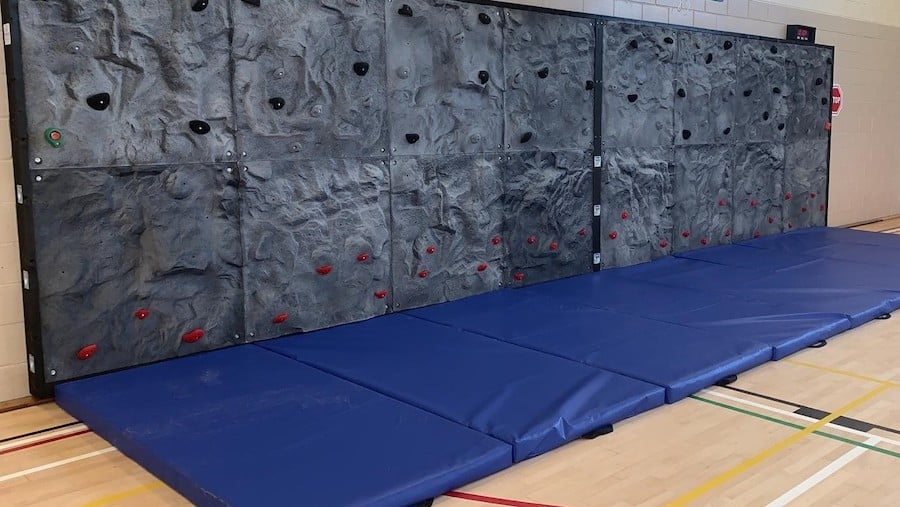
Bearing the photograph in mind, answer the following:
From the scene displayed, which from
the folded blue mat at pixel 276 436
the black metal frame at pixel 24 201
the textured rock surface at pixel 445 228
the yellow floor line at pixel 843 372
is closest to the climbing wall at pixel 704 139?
the textured rock surface at pixel 445 228

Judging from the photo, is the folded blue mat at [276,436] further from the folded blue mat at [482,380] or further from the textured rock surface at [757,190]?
the textured rock surface at [757,190]

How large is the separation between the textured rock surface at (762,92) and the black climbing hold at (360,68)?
4.16 meters

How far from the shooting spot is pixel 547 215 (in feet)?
19.0

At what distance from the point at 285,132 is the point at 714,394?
2589 mm

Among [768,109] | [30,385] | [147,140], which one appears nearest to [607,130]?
[768,109]

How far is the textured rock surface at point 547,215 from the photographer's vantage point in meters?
5.59

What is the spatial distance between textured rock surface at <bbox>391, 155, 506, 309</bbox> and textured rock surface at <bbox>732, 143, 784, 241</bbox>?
3.12 meters

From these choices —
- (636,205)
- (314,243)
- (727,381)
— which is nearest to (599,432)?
(727,381)

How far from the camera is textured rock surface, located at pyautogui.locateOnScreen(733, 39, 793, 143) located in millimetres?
7371

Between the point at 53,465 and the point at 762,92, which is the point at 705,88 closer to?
the point at 762,92

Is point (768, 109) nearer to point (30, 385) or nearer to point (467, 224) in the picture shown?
point (467, 224)

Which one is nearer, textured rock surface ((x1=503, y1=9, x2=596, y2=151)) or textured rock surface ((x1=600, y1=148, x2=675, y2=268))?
textured rock surface ((x1=503, y1=9, x2=596, y2=151))

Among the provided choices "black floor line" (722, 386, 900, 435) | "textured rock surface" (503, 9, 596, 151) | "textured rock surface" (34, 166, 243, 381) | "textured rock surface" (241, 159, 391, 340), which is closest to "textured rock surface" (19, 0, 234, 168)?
"textured rock surface" (34, 166, 243, 381)

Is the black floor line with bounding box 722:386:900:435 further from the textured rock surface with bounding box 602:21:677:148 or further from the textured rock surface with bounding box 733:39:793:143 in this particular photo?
the textured rock surface with bounding box 733:39:793:143
